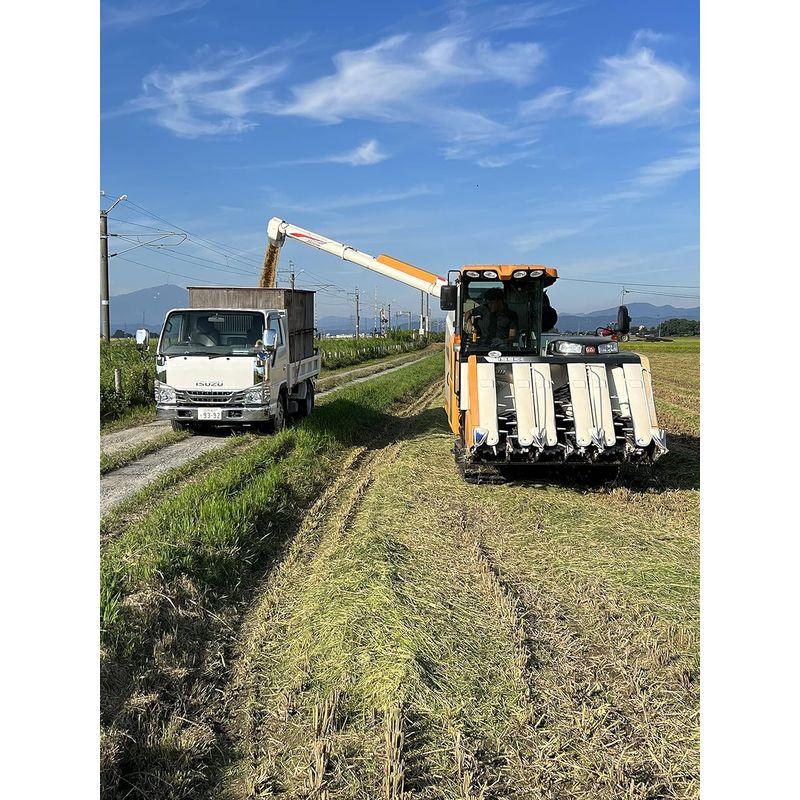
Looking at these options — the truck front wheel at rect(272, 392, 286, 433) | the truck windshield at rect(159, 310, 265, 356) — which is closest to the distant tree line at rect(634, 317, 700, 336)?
the truck front wheel at rect(272, 392, 286, 433)

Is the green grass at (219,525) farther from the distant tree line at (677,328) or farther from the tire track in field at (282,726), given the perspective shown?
the distant tree line at (677,328)

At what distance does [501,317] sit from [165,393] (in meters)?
5.94

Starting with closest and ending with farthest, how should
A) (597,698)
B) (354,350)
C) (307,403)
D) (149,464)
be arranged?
(597,698)
(149,464)
(307,403)
(354,350)

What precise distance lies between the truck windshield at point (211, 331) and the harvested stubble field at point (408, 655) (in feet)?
15.0

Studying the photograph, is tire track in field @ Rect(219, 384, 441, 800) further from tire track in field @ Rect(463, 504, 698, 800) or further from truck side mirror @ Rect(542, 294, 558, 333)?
truck side mirror @ Rect(542, 294, 558, 333)

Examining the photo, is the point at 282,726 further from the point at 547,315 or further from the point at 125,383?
the point at 125,383

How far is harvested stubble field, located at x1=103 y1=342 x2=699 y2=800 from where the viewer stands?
366cm

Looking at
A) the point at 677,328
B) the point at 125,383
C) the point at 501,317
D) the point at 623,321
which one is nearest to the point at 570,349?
the point at 623,321

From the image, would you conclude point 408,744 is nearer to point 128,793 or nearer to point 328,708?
point 328,708

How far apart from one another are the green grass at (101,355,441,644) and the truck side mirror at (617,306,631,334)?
486 centimetres

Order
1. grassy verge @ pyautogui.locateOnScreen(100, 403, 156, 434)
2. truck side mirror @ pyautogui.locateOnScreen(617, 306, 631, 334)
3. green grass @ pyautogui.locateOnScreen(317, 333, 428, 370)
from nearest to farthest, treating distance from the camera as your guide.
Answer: truck side mirror @ pyautogui.locateOnScreen(617, 306, 631, 334) < grassy verge @ pyautogui.locateOnScreen(100, 403, 156, 434) < green grass @ pyautogui.locateOnScreen(317, 333, 428, 370)

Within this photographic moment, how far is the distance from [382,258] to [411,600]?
9.22 metres

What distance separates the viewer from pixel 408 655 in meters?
4.66
